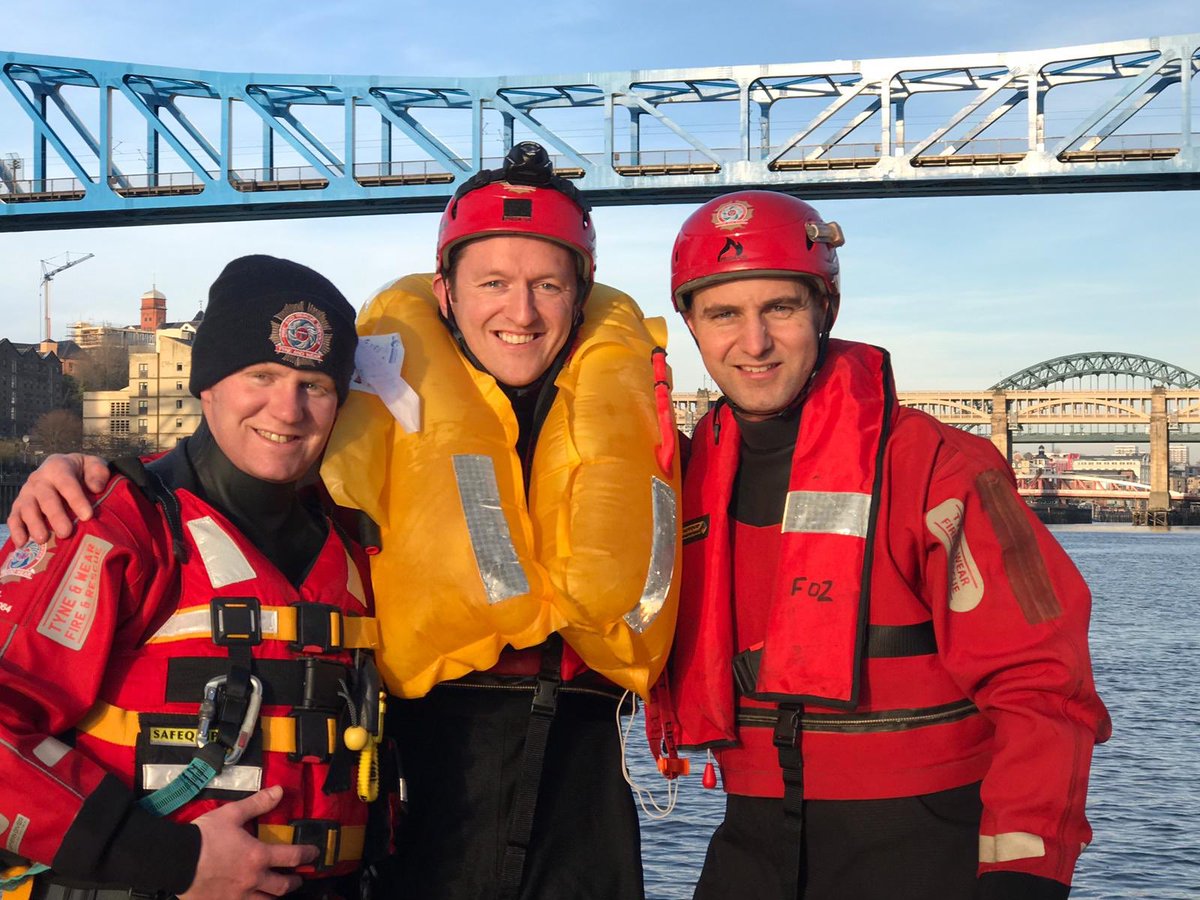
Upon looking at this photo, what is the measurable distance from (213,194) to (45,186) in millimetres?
6450

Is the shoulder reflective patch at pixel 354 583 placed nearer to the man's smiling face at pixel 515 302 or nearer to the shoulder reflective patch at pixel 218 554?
the shoulder reflective patch at pixel 218 554

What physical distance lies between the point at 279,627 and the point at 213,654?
0.15 m

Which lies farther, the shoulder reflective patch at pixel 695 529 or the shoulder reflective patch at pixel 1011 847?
the shoulder reflective patch at pixel 695 529

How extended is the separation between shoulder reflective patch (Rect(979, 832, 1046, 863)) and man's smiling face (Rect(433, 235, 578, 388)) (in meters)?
1.57

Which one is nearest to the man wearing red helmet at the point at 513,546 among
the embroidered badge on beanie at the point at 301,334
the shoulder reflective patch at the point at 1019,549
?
the embroidered badge on beanie at the point at 301,334

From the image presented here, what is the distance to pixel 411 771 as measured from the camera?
3.16m

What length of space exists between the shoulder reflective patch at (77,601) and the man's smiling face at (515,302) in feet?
3.83

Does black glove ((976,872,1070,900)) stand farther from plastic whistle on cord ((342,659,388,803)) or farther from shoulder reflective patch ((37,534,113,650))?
shoulder reflective patch ((37,534,113,650))

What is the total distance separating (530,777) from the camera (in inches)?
120

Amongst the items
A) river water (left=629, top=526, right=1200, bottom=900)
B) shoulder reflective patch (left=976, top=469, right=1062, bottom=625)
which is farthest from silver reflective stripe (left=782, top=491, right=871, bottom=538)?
river water (left=629, top=526, right=1200, bottom=900)

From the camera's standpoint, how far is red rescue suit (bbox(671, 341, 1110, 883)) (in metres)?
2.62

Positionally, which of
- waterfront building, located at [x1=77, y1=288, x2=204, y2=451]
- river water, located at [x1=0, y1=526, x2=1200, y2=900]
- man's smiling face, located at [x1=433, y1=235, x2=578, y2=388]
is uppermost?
waterfront building, located at [x1=77, y1=288, x2=204, y2=451]

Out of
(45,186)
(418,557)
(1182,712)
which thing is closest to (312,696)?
(418,557)

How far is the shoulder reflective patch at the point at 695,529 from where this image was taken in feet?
10.6
